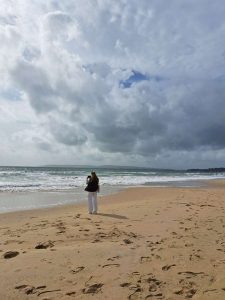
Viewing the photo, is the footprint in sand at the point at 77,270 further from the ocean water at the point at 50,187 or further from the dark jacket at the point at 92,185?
the ocean water at the point at 50,187

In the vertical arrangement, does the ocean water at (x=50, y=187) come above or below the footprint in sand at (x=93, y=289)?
above

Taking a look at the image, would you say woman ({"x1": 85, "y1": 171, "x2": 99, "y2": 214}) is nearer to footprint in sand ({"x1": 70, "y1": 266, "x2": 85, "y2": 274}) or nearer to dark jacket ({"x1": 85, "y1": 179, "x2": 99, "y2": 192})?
dark jacket ({"x1": 85, "y1": 179, "x2": 99, "y2": 192})

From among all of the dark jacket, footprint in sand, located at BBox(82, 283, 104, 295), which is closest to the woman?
the dark jacket

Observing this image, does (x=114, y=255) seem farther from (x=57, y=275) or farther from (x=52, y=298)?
(x=52, y=298)

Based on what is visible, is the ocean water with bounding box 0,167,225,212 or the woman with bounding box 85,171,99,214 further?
the ocean water with bounding box 0,167,225,212

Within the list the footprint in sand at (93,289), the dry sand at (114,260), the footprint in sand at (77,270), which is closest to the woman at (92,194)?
the dry sand at (114,260)

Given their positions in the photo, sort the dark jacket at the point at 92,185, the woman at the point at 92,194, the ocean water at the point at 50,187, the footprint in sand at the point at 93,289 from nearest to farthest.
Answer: the footprint in sand at the point at 93,289 → the woman at the point at 92,194 → the dark jacket at the point at 92,185 → the ocean water at the point at 50,187

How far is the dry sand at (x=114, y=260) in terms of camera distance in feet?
15.9

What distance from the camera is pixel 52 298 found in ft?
15.1

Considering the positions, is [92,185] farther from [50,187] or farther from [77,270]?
[50,187]

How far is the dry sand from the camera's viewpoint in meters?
4.84

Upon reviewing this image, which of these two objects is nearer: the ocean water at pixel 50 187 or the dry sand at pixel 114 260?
the dry sand at pixel 114 260

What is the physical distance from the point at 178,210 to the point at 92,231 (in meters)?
5.21

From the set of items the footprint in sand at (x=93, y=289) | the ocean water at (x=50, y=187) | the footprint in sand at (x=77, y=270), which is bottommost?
the footprint in sand at (x=93, y=289)
